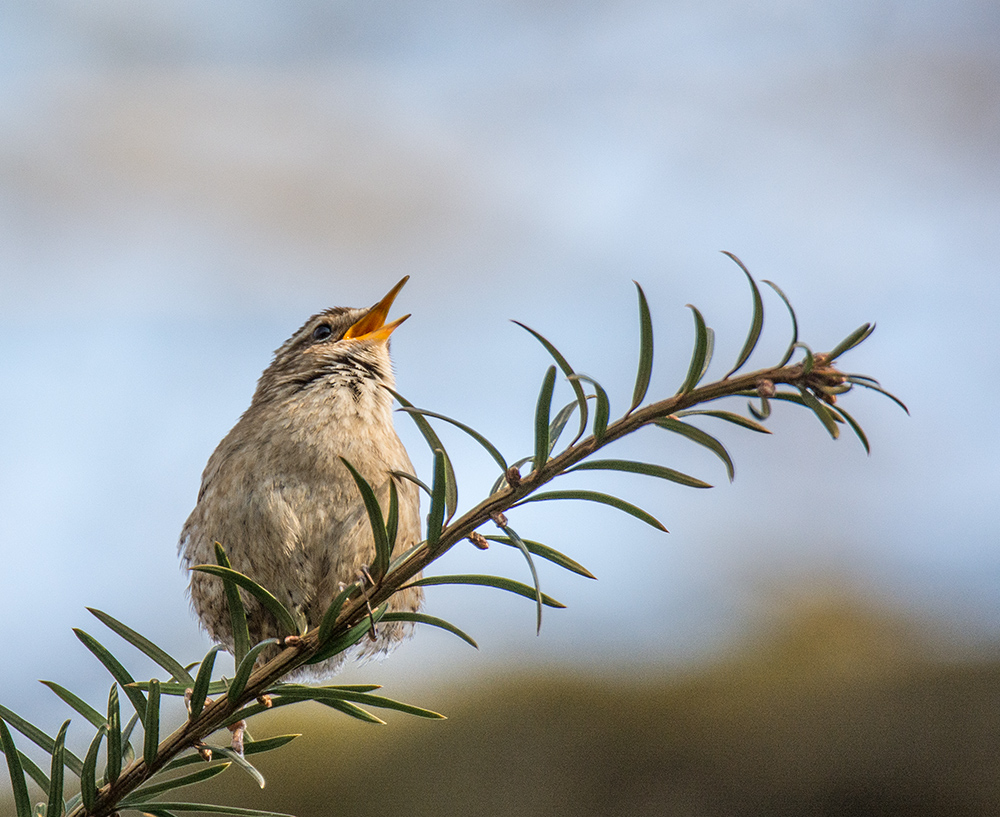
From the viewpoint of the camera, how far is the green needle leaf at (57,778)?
37.9 inches

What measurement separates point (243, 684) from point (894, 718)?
16.0 feet

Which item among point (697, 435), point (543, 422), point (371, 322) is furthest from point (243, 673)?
point (371, 322)

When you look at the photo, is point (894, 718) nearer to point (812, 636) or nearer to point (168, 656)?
point (812, 636)

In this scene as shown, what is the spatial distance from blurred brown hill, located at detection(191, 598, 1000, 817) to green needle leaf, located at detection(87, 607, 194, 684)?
384 centimetres

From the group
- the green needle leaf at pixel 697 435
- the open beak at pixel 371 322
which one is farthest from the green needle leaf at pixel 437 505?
the open beak at pixel 371 322

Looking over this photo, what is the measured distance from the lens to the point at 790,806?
4.69 meters

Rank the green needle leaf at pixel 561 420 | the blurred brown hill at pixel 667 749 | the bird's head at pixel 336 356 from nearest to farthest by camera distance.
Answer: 1. the green needle leaf at pixel 561 420
2. the bird's head at pixel 336 356
3. the blurred brown hill at pixel 667 749

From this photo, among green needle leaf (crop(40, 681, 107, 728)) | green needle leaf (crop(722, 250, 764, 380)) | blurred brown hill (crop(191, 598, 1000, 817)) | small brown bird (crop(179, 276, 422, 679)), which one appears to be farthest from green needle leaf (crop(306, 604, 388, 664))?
blurred brown hill (crop(191, 598, 1000, 817))

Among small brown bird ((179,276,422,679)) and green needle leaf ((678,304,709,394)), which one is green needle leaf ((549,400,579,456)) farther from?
small brown bird ((179,276,422,679))

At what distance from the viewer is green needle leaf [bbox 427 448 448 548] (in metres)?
0.99

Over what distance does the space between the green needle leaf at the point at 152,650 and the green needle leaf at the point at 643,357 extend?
0.60 m

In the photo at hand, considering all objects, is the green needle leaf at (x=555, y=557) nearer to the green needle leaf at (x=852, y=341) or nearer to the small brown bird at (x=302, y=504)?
the green needle leaf at (x=852, y=341)

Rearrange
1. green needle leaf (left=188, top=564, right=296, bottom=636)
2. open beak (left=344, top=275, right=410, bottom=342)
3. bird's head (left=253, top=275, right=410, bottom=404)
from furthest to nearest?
open beak (left=344, top=275, right=410, bottom=342)
bird's head (left=253, top=275, right=410, bottom=404)
green needle leaf (left=188, top=564, right=296, bottom=636)

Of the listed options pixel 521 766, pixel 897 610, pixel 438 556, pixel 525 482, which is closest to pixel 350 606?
pixel 438 556
